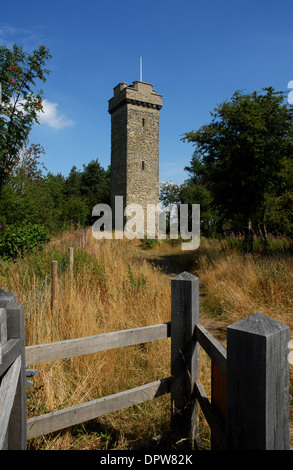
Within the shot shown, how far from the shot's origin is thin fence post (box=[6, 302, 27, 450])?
3.64ft

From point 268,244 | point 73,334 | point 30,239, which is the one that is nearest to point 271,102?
point 268,244

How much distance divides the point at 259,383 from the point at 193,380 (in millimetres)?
948

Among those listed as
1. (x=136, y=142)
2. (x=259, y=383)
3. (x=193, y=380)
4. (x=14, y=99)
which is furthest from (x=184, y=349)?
(x=136, y=142)

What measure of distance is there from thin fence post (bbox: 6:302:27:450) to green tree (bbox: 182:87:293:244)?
6.90 m

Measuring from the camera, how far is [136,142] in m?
21.0

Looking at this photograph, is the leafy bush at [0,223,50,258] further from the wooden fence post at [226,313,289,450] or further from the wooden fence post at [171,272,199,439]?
the wooden fence post at [226,313,289,450]

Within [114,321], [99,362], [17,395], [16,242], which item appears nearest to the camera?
[17,395]

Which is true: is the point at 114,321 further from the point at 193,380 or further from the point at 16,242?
the point at 16,242

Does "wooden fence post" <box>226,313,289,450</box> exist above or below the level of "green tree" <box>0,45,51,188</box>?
below

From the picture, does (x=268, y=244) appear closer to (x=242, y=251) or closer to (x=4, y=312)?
(x=242, y=251)

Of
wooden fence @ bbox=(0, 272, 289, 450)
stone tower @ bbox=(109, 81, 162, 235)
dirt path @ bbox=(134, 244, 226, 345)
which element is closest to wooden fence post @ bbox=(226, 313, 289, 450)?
wooden fence @ bbox=(0, 272, 289, 450)

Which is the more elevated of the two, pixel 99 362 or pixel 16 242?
pixel 16 242

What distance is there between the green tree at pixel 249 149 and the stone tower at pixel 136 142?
13.2 metres
